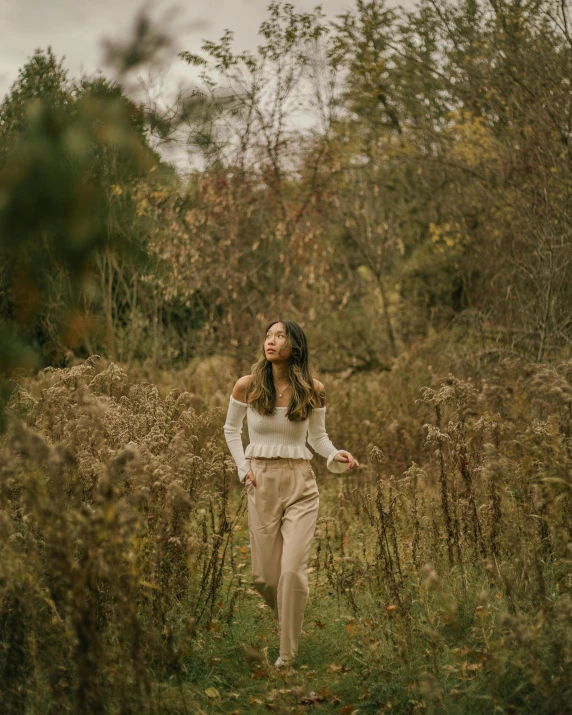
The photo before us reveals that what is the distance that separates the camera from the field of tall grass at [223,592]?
2.96 metres

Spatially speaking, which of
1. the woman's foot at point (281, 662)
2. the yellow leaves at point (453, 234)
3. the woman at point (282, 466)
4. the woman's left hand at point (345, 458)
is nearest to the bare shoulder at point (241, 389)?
the woman at point (282, 466)

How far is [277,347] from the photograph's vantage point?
4781 mm

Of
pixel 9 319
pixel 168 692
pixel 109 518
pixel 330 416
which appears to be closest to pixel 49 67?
pixel 9 319

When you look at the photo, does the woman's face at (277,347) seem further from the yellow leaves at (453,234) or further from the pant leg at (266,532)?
the yellow leaves at (453,234)

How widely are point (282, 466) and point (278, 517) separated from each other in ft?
0.94

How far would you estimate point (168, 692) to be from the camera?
12.1ft

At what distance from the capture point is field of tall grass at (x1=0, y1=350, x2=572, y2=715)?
9.70ft

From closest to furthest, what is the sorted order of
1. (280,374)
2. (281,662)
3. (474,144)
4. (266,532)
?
1. (281,662)
2. (266,532)
3. (280,374)
4. (474,144)

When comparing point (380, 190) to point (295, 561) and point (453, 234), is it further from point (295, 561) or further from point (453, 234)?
point (295, 561)

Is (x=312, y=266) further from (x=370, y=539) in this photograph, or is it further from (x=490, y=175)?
(x=370, y=539)

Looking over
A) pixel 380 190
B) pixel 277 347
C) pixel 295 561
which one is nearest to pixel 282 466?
pixel 295 561

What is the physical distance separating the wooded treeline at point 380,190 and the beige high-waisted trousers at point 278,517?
2384 mm

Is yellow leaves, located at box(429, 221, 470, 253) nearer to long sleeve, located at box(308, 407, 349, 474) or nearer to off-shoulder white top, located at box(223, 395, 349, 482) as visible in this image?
long sleeve, located at box(308, 407, 349, 474)

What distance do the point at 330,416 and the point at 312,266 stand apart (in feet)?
14.0
